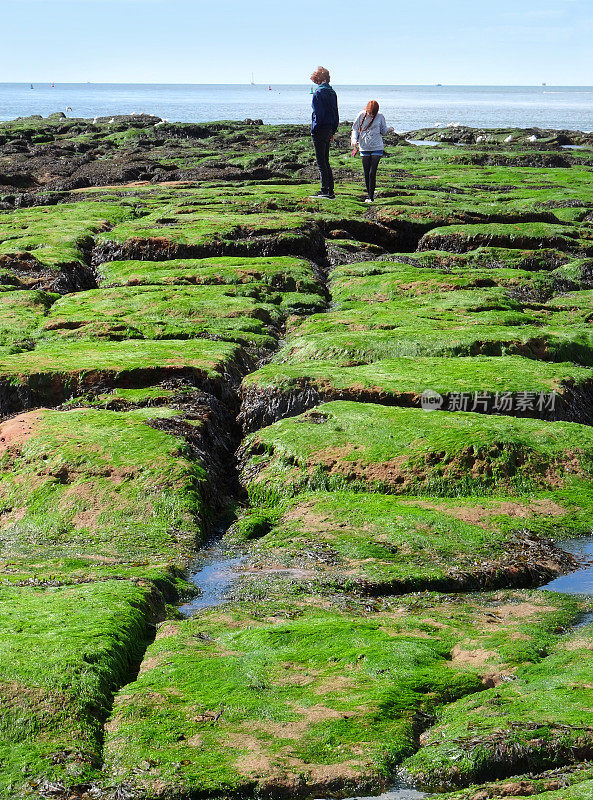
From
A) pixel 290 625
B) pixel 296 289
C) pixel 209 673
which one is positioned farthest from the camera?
pixel 296 289

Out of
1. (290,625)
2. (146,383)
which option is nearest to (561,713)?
(290,625)

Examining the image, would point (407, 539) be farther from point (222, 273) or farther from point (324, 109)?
point (324, 109)

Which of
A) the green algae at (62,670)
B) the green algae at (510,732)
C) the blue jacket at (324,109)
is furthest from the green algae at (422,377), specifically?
the blue jacket at (324,109)

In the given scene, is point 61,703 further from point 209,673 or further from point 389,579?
point 389,579

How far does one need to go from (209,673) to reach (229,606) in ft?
4.55

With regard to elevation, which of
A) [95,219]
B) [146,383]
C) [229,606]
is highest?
[95,219]

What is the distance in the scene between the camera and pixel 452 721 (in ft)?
18.9

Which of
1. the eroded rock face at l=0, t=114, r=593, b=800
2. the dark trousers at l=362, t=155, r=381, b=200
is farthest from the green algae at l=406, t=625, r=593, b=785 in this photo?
the dark trousers at l=362, t=155, r=381, b=200

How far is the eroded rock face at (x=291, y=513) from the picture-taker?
5.45 meters

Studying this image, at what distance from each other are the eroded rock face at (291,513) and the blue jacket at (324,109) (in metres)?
4.13

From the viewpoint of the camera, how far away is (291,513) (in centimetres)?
967

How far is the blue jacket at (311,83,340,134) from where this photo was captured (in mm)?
24098

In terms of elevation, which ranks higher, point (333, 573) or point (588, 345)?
point (588, 345)

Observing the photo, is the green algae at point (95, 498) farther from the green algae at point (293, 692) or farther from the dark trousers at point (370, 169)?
the dark trousers at point (370, 169)
